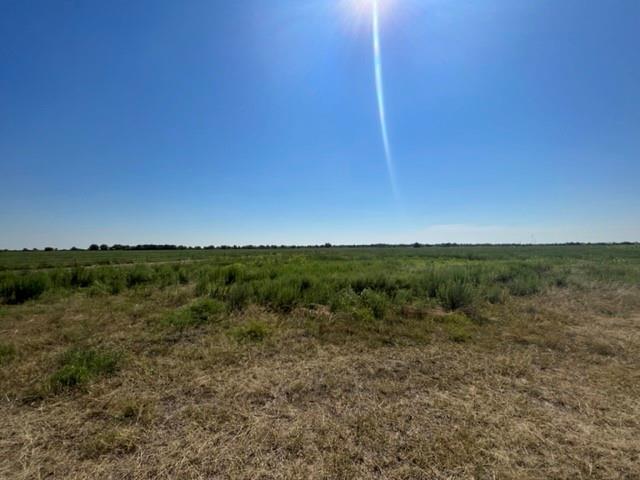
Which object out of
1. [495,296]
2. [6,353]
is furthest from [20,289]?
[495,296]

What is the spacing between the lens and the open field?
2.09 meters

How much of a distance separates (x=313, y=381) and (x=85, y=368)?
289 centimetres

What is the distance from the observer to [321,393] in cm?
306

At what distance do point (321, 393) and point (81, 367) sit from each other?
3.07 metres

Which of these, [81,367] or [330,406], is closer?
[330,406]

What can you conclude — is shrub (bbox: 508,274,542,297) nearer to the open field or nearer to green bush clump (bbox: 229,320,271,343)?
the open field

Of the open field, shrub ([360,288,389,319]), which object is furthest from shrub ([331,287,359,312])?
shrub ([360,288,389,319])

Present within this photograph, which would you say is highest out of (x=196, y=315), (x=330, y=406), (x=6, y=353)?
(x=196, y=315)

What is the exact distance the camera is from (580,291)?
896cm

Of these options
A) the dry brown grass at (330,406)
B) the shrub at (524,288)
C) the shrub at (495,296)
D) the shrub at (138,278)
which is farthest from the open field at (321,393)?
the shrub at (138,278)

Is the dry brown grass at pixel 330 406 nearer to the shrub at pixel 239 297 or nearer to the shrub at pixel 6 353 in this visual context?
the shrub at pixel 6 353

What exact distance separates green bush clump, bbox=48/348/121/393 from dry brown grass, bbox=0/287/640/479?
120mm

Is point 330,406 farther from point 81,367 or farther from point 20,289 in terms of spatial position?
point 20,289

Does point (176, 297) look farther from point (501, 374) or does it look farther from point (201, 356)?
point (501, 374)
